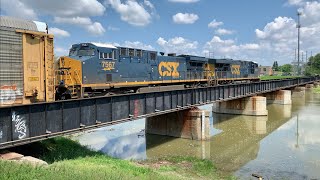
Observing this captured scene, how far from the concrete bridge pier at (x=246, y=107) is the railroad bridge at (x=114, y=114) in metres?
1.75

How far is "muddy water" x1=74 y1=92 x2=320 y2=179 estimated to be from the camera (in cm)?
1925

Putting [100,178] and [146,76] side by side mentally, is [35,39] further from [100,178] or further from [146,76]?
A: [146,76]

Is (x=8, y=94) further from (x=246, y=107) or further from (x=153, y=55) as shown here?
(x=246, y=107)

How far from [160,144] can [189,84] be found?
11.6 m

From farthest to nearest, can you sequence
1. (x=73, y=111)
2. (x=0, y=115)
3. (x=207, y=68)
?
(x=207, y=68)
(x=73, y=111)
(x=0, y=115)

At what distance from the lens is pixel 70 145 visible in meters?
18.5

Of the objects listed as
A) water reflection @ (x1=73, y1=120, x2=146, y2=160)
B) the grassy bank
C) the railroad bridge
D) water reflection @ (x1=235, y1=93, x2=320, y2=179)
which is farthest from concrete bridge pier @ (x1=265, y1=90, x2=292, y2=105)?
the grassy bank

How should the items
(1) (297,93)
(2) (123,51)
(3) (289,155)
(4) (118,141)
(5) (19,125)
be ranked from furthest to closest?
(1) (297,93)
(4) (118,141)
(2) (123,51)
(3) (289,155)
(5) (19,125)

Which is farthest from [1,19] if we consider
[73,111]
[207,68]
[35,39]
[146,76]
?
[207,68]

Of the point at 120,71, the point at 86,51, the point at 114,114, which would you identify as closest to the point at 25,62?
the point at 114,114

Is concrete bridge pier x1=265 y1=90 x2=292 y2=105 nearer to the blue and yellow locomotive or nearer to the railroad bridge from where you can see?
the railroad bridge

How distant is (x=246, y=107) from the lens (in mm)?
42281

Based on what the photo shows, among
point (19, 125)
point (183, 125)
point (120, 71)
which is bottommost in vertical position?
point (183, 125)

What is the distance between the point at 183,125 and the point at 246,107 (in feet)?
56.6
